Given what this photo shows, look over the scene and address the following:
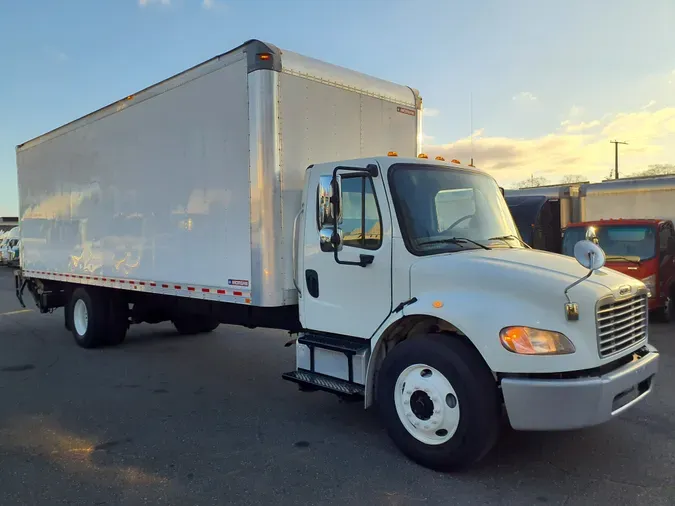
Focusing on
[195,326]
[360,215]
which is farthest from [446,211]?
[195,326]

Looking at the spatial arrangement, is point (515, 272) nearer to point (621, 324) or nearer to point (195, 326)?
point (621, 324)

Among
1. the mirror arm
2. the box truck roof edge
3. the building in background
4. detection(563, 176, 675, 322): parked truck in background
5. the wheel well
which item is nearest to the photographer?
the mirror arm

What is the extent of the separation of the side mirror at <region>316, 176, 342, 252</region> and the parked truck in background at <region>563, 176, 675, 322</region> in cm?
626

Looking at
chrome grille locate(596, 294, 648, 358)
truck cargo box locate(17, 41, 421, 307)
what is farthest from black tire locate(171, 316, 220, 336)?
chrome grille locate(596, 294, 648, 358)

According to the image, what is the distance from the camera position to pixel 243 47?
553cm

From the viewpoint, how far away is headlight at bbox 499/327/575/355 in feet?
12.3

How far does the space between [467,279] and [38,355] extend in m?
7.43

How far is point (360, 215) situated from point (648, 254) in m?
8.11

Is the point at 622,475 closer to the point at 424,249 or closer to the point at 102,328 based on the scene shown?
the point at 424,249

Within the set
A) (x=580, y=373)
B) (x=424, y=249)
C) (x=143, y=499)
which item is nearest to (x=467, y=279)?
(x=424, y=249)

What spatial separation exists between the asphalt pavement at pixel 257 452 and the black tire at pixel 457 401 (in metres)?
0.17

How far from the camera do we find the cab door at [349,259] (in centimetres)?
472

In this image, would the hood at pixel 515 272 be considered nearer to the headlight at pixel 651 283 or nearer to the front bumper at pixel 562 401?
the front bumper at pixel 562 401

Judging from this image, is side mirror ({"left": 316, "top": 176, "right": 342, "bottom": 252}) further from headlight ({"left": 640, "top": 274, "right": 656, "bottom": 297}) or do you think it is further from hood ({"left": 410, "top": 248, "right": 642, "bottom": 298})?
headlight ({"left": 640, "top": 274, "right": 656, "bottom": 297})
